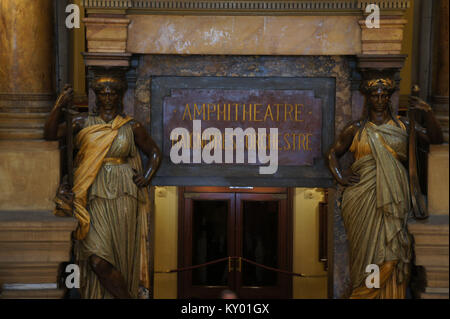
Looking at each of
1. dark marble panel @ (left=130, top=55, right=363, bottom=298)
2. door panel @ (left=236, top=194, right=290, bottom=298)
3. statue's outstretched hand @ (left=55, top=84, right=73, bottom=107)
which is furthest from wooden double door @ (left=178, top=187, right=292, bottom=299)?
statue's outstretched hand @ (left=55, top=84, right=73, bottom=107)

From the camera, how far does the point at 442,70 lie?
8.69 meters

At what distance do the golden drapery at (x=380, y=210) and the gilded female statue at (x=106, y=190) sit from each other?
1953 mm

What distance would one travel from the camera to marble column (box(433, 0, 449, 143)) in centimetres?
865

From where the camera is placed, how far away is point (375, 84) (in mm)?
8523

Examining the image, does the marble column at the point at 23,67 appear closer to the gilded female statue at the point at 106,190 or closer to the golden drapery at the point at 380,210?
the gilded female statue at the point at 106,190

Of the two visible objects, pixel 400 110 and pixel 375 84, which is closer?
pixel 375 84

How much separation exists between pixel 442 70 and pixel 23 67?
156 inches

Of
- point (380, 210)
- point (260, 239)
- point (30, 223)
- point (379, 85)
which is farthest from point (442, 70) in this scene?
point (260, 239)

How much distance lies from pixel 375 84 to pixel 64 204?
3.08 m

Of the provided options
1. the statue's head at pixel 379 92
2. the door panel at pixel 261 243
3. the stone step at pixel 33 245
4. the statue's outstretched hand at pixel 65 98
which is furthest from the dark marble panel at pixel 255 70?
the door panel at pixel 261 243

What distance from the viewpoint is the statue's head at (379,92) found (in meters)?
8.51
